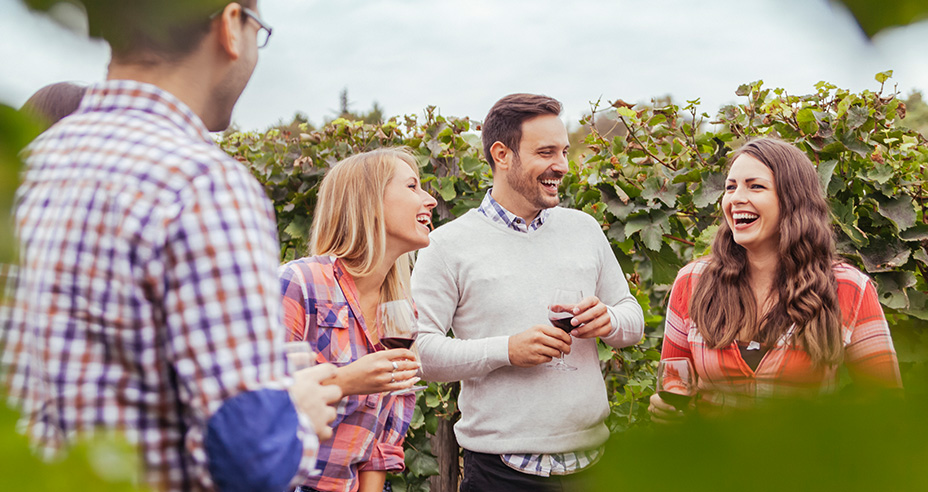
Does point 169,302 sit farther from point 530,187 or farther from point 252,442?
point 530,187

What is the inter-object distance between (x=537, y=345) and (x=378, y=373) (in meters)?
0.78

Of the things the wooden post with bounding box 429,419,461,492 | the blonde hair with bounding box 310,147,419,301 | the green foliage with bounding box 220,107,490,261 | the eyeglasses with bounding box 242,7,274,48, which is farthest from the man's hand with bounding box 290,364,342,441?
the wooden post with bounding box 429,419,461,492

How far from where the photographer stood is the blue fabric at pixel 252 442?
99cm

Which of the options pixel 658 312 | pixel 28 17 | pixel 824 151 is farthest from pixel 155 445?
pixel 658 312

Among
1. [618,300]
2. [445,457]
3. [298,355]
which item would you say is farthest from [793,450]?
[445,457]

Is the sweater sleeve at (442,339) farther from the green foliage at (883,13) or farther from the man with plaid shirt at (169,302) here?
the green foliage at (883,13)

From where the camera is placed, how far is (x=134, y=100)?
1.13 m

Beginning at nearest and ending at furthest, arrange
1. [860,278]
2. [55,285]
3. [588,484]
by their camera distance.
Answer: [588,484] → [55,285] → [860,278]

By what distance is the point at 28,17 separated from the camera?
30cm

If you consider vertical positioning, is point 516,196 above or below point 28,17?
below

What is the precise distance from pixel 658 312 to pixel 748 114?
2011 mm

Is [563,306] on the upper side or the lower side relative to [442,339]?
upper

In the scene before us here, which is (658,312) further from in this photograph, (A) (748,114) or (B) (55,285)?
(B) (55,285)

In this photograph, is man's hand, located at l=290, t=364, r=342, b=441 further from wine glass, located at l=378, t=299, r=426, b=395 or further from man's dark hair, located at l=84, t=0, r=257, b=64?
wine glass, located at l=378, t=299, r=426, b=395
